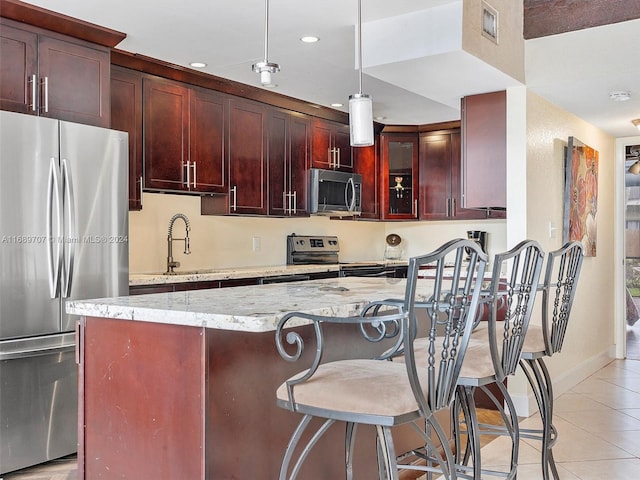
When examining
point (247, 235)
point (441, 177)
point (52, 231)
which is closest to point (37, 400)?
point (52, 231)

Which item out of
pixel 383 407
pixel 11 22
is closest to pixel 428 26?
pixel 11 22

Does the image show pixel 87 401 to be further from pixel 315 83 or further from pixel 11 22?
pixel 315 83

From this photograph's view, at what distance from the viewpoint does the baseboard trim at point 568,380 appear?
4105 mm

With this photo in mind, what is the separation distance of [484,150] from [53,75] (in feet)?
8.82

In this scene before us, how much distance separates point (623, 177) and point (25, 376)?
543 cm

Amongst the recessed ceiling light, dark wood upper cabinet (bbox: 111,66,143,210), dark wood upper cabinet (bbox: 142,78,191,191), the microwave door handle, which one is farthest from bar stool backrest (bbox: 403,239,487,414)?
the microwave door handle

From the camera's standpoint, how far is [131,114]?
4.09m

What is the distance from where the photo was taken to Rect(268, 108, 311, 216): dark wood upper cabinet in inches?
206

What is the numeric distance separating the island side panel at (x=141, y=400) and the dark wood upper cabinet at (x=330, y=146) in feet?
12.7

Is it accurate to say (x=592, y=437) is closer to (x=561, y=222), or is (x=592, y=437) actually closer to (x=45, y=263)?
(x=561, y=222)

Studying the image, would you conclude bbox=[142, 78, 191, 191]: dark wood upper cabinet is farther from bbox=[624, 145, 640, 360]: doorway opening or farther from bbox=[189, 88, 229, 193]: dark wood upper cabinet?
bbox=[624, 145, 640, 360]: doorway opening

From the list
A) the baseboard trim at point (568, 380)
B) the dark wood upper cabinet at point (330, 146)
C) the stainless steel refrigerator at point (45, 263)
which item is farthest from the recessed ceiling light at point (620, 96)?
the stainless steel refrigerator at point (45, 263)

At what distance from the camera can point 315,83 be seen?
15.7 feet

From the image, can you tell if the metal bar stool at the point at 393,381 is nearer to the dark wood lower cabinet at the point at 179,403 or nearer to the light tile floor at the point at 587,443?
the dark wood lower cabinet at the point at 179,403
